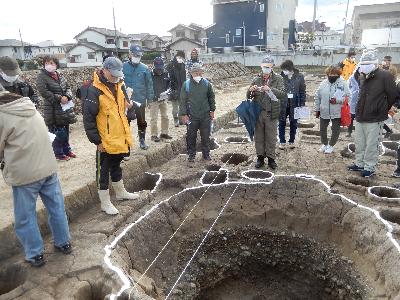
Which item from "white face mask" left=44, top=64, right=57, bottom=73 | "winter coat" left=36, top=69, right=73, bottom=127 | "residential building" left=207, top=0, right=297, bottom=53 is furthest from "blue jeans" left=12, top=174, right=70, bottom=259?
"residential building" left=207, top=0, right=297, bottom=53

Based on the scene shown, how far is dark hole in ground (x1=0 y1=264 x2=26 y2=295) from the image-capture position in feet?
12.4

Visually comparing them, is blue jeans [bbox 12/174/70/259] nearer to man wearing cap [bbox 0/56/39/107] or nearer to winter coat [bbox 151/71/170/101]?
man wearing cap [bbox 0/56/39/107]

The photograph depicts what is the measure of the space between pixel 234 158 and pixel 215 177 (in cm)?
123

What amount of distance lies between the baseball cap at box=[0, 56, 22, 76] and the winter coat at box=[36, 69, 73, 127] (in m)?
1.30

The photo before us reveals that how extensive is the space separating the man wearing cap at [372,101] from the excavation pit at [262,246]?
1.25 m

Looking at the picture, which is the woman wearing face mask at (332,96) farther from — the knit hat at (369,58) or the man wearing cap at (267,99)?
the man wearing cap at (267,99)

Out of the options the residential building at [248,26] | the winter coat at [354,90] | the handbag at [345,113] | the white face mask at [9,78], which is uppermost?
the residential building at [248,26]

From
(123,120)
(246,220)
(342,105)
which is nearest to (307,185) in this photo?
(246,220)

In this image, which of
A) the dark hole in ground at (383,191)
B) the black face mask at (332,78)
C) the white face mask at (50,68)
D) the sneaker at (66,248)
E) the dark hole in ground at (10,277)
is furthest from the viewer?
the black face mask at (332,78)

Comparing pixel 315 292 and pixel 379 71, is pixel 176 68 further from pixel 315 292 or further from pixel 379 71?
pixel 315 292

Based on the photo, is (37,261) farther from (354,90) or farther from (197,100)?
(354,90)

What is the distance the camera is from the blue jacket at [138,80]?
6855mm

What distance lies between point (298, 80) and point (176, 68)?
10.4 feet

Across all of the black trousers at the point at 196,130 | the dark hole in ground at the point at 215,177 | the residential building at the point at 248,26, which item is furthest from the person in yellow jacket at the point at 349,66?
the residential building at the point at 248,26
